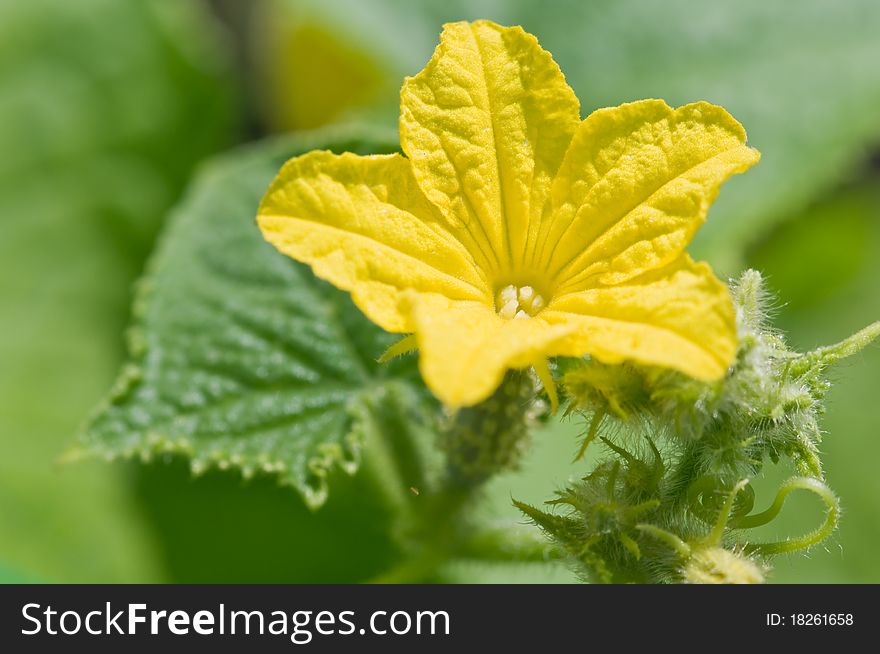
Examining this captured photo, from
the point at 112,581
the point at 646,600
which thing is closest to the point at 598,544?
the point at 646,600

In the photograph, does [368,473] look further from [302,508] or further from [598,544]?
[598,544]

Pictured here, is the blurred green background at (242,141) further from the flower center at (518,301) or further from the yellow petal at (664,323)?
the yellow petal at (664,323)

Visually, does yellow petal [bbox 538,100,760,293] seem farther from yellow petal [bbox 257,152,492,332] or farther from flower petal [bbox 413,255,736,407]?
yellow petal [bbox 257,152,492,332]

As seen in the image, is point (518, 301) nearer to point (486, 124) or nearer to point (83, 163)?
point (486, 124)

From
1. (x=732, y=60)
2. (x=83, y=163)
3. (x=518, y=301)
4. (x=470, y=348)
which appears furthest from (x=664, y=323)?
(x=83, y=163)

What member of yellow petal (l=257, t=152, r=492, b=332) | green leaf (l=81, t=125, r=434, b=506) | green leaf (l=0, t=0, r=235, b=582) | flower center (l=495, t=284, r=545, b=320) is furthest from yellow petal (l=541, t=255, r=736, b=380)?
green leaf (l=0, t=0, r=235, b=582)

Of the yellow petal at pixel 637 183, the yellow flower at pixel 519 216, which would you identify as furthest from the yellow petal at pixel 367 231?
the yellow petal at pixel 637 183
